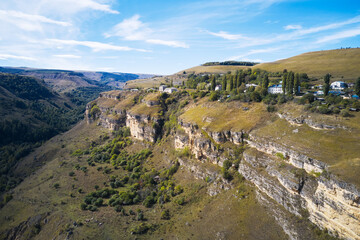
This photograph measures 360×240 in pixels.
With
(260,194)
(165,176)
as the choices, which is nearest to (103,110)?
(165,176)

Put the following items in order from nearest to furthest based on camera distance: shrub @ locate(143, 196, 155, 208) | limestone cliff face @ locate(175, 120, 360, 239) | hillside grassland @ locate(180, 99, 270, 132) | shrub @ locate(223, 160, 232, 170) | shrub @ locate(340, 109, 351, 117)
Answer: limestone cliff face @ locate(175, 120, 360, 239)
shrub @ locate(340, 109, 351, 117)
shrub @ locate(223, 160, 232, 170)
shrub @ locate(143, 196, 155, 208)
hillside grassland @ locate(180, 99, 270, 132)

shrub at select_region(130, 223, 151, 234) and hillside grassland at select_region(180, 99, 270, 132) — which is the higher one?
hillside grassland at select_region(180, 99, 270, 132)

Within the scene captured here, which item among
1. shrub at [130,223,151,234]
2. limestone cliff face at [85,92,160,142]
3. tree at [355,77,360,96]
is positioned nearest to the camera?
shrub at [130,223,151,234]

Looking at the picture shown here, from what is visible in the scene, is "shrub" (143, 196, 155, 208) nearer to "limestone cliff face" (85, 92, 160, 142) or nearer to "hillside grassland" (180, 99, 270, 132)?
"hillside grassland" (180, 99, 270, 132)

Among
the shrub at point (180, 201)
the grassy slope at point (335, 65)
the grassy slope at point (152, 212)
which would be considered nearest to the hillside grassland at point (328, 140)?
the grassy slope at point (152, 212)

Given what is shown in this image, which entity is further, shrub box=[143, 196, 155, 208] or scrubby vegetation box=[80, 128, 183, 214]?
scrubby vegetation box=[80, 128, 183, 214]

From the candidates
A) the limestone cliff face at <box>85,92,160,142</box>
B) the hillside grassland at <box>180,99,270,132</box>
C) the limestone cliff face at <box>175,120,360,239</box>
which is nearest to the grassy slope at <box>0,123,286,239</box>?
the limestone cliff face at <box>175,120,360,239</box>

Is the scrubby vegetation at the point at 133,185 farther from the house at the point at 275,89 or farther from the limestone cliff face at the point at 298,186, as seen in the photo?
the house at the point at 275,89

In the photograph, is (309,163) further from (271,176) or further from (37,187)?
(37,187)
